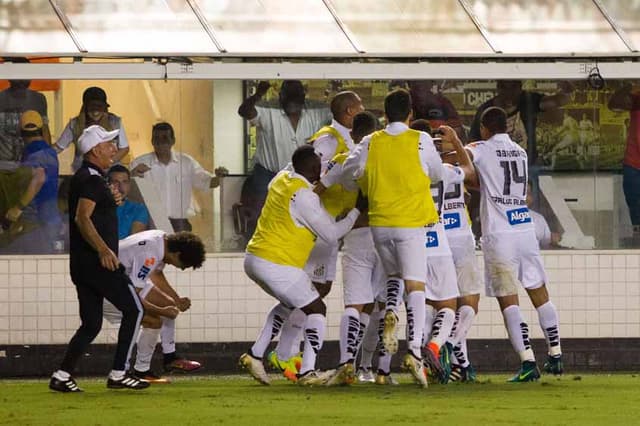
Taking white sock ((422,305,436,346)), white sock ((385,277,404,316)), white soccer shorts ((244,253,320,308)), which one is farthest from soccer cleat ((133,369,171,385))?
white sock ((422,305,436,346))

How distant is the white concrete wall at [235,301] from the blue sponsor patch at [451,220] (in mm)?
3363

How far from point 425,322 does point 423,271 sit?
0.81 m

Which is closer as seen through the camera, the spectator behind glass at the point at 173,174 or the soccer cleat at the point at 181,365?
the soccer cleat at the point at 181,365

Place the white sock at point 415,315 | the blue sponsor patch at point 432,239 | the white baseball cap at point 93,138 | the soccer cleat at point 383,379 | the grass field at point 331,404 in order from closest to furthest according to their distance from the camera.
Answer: the grass field at point 331,404 → the white baseball cap at point 93,138 → the white sock at point 415,315 → the blue sponsor patch at point 432,239 → the soccer cleat at point 383,379

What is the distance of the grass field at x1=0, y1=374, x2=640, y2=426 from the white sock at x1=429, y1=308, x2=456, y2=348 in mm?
390

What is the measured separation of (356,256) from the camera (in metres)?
15.9

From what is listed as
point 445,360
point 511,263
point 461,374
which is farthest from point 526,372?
point 511,263

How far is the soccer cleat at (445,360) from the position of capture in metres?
15.6

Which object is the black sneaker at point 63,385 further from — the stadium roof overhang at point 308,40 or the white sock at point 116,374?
the stadium roof overhang at point 308,40

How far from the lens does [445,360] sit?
15750mm

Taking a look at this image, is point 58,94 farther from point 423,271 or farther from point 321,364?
point 423,271

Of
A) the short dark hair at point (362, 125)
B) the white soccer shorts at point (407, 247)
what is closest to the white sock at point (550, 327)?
the white soccer shorts at point (407, 247)

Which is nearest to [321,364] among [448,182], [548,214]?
[548,214]

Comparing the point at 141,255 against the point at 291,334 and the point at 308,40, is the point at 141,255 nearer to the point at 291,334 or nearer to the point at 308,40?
the point at 291,334
